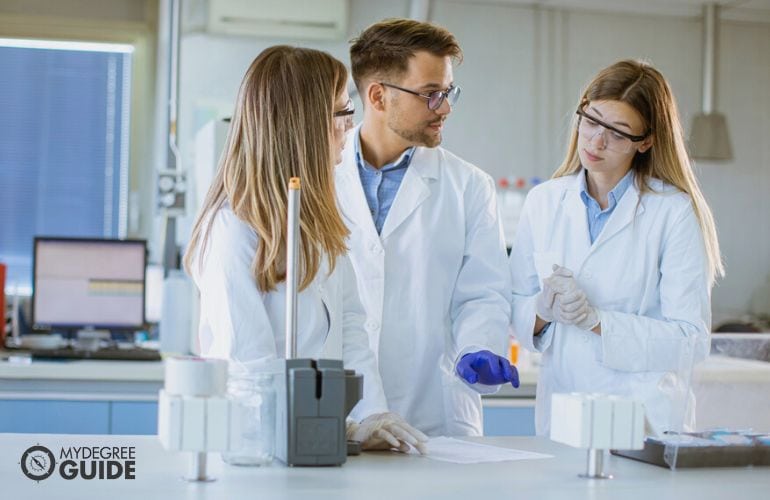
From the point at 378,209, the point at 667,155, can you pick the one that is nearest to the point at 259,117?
the point at 378,209

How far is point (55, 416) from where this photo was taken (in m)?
3.10

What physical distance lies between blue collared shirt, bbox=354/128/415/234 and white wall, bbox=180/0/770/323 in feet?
10.9

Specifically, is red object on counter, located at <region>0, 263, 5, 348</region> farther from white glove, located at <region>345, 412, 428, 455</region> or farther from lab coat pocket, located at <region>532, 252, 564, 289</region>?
white glove, located at <region>345, 412, 428, 455</region>

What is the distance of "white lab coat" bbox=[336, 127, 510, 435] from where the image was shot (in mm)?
2230

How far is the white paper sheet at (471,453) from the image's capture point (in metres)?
1.47

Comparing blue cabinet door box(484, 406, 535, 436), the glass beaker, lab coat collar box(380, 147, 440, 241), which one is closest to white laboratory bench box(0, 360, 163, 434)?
blue cabinet door box(484, 406, 535, 436)

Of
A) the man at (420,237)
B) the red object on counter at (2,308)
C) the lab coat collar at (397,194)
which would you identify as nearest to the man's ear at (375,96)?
the man at (420,237)

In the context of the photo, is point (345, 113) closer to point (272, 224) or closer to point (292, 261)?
point (272, 224)

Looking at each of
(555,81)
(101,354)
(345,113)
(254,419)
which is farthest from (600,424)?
(555,81)

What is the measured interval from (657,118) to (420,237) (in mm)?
588

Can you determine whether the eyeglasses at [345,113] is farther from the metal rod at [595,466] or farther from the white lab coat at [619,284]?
the metal rod at [595,466]

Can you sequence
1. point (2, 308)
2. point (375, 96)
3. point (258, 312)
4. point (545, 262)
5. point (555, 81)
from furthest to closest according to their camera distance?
point (555, 81), point (2, 308), point (375, 96), point (545, 262), point (258, 312)

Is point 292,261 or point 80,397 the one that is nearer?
point 292,261

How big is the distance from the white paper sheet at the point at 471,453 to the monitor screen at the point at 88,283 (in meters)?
2.34
